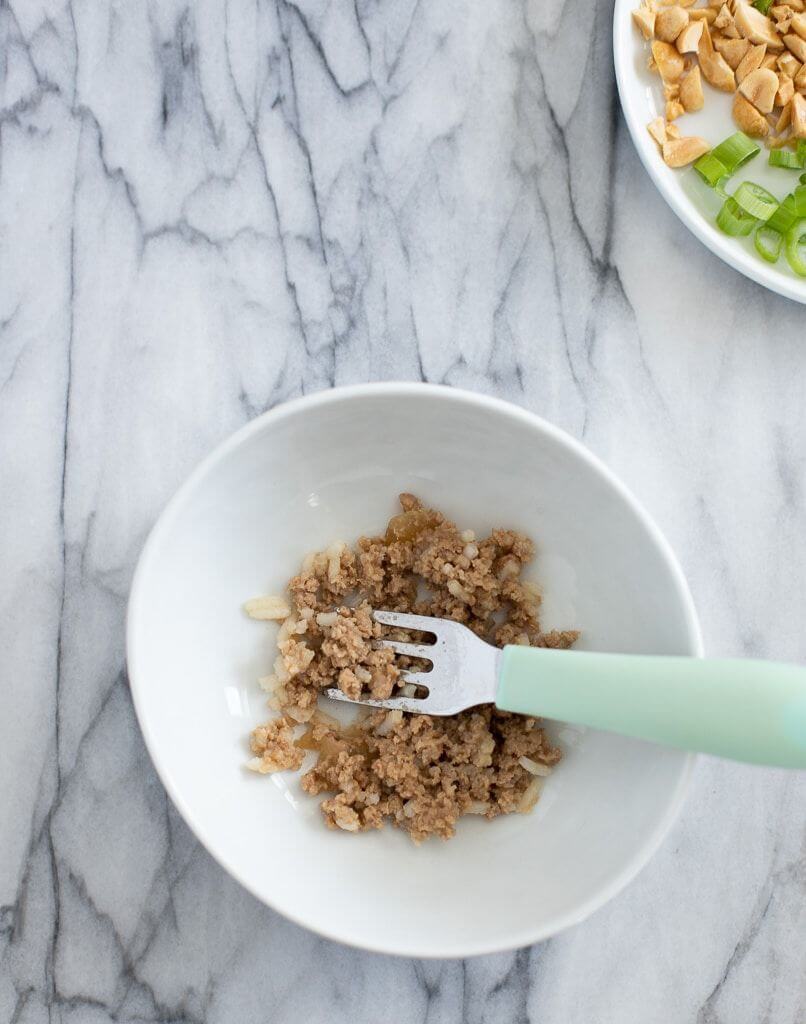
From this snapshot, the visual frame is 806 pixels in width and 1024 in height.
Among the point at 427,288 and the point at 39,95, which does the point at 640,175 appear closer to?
the point at 427,288

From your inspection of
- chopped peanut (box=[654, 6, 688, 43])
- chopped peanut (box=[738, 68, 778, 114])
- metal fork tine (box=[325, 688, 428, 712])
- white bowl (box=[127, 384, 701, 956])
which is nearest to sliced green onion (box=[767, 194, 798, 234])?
chopped peanut (box=[738, 68, 778, 114])

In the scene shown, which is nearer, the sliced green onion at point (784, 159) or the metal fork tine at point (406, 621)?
the metal fork tine at point (406, 621)

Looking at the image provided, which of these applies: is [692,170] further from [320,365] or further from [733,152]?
[320,365]

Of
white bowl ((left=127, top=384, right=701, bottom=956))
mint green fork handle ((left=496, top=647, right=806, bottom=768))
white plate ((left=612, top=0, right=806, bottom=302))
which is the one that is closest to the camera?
mint green fork handle ((left=496, top=647, right=806, bottom=768))

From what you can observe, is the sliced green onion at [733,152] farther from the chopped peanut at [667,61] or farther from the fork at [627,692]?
the fork at [627,692]

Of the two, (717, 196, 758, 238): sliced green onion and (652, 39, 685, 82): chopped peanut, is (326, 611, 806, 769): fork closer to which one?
(717, 196, 758, 238): sliced green onion

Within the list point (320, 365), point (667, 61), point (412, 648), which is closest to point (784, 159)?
point (667, 61)

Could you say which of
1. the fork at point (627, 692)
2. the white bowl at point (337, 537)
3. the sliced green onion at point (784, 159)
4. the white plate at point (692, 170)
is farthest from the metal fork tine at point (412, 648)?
the sliced green onion at point (784, 159)
